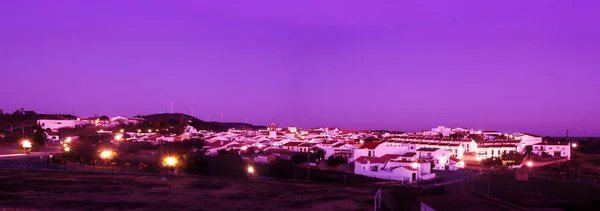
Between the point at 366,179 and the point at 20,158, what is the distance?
23.6m

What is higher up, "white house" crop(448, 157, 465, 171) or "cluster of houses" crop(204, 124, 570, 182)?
"cluster of houses" crop(204, 124, 570, 182)

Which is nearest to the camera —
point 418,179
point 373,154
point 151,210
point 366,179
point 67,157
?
point 151,210

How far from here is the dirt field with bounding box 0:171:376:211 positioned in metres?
16.7

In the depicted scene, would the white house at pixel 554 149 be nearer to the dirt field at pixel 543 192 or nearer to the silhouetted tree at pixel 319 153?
the silhouetted tree at pixel 319 153

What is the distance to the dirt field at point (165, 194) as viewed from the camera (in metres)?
16.7

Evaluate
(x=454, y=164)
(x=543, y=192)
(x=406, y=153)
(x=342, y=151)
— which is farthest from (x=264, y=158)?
(x=543, y=192)

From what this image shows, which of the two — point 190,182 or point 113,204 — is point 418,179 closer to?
point 190,182

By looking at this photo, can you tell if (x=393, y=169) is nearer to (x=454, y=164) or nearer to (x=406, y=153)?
(x=406, y=153)

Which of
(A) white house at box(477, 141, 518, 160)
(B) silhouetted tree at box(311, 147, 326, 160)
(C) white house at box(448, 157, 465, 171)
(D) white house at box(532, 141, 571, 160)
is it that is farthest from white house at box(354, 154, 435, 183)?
(D) white house at box(532, 141, 571, 160)

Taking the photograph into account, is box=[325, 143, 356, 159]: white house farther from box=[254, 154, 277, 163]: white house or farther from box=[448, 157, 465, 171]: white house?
box=[448, 157, 465, 171]: white house

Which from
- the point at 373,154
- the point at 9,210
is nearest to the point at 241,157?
the point at 373,154

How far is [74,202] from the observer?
55.2 feet

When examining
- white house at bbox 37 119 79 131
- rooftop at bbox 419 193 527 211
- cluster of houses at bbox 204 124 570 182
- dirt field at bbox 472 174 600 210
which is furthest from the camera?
white house at bbox 37 119 79 131

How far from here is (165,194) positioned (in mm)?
19250
